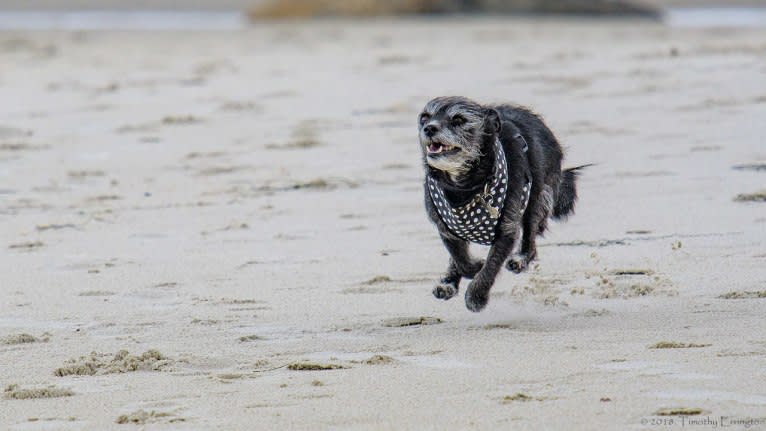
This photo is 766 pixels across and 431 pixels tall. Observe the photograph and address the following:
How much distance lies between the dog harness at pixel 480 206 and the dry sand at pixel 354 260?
0.40 meters

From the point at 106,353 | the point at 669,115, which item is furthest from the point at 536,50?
the point at 106,353

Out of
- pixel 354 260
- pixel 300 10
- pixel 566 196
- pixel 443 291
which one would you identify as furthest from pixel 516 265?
pixel 300 10

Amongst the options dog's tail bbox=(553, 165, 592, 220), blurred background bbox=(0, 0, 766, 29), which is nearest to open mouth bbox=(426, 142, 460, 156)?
dog's tail bbox=(553, 165, 592, 220)

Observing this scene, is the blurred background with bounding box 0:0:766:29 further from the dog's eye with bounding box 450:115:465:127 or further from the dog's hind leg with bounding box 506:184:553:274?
the dog's eye with bounding box 450:115:465:127

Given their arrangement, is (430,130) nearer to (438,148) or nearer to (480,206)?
(438,148)

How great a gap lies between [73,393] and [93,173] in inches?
204

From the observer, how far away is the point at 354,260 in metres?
7.33

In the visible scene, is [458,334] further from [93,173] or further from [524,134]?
[93,173]

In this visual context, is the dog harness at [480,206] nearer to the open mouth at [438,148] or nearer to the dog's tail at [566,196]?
the open mouth at [438,148]

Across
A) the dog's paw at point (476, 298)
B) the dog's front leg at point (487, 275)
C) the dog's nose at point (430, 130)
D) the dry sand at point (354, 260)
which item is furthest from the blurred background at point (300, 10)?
the dog's nose at point (430, 130)

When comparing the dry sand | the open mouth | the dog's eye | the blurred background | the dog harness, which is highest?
the dog's eye

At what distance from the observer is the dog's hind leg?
21.3 ft

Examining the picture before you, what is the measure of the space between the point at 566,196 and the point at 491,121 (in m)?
1.14

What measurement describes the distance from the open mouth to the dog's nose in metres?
0.04
